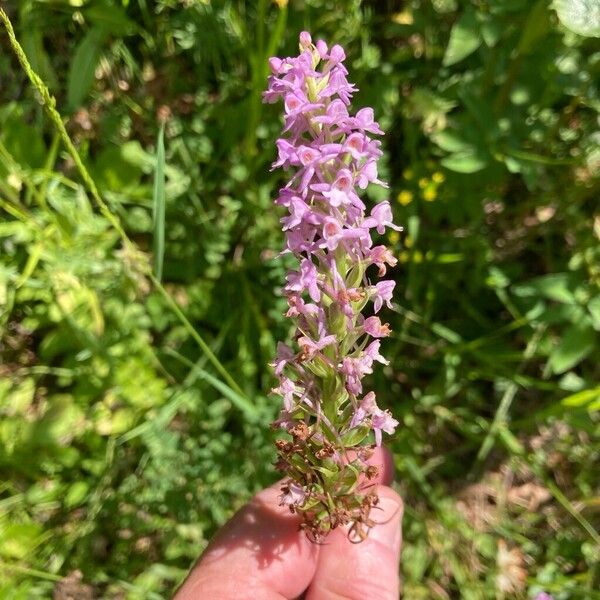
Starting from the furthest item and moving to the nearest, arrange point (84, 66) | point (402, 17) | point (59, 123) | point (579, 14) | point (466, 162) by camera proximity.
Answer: point (402, 17)
point (84, 66)
point (466, 162)
point (579, 14)
point (59, 123)

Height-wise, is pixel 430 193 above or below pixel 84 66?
below

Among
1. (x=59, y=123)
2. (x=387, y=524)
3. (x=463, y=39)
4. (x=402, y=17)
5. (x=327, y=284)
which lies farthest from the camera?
(x=402, y=17)

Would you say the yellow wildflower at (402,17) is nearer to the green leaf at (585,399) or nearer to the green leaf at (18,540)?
the green leaf at (585,399)

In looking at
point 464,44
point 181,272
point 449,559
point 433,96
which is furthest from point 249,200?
point 449,559

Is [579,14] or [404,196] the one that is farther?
[404,196]

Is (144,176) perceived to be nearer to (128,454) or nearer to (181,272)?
(181,272)

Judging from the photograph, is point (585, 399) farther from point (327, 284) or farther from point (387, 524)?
point (327, 284)

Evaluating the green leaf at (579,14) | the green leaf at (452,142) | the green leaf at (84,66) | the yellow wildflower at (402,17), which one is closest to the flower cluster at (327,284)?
the green leaf at (579,14)

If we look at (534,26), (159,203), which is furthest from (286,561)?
(534,26)
